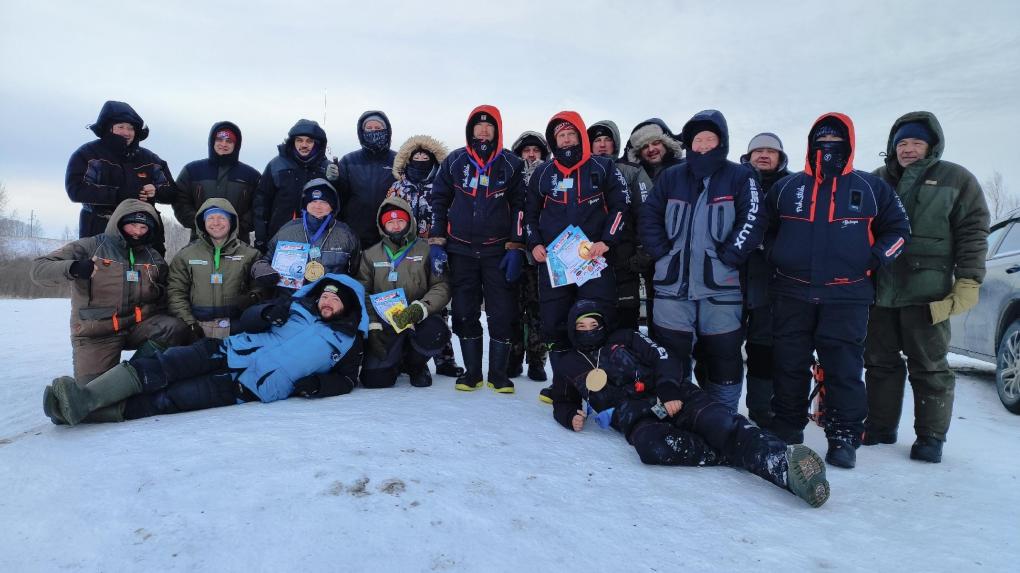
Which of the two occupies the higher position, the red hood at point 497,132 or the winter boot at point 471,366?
the red hood at point 497,132

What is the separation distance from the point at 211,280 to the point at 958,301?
5577 millimetres

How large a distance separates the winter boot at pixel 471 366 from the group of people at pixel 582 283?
2 centimetres

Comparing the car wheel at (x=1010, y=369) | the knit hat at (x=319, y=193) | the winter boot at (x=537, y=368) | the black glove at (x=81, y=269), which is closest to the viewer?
the black glove at (x=81, y=269)

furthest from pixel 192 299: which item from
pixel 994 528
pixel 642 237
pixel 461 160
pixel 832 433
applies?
pixel 994 528

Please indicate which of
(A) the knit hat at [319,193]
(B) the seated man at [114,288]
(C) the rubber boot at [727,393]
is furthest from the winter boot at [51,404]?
(C) the rubber boot at [727,393]

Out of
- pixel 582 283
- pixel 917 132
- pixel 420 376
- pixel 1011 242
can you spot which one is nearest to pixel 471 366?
pixel 420 376

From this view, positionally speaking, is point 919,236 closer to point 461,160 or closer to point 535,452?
point 535,452

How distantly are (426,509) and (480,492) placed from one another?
0.30m

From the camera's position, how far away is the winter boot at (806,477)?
8.20ft

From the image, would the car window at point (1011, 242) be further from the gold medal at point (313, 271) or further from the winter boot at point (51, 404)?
the winter boot at point (51, 404)

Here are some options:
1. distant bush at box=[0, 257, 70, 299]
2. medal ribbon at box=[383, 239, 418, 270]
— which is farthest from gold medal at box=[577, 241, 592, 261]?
distant bush at box=[0, 257, 70, 299]

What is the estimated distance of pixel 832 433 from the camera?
3.27m

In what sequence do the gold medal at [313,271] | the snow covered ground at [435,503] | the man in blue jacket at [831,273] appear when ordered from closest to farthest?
the snow covered ground at [435,503] < the man in blue jacket at [831,273] < the gold medal at [313,271]

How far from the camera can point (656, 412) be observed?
322cm
